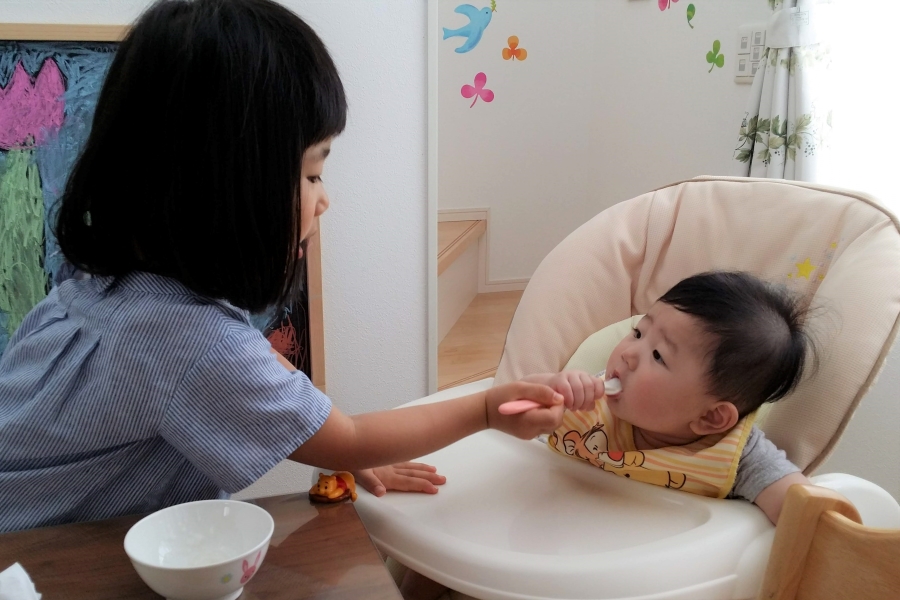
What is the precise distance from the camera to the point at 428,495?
0.88 meters

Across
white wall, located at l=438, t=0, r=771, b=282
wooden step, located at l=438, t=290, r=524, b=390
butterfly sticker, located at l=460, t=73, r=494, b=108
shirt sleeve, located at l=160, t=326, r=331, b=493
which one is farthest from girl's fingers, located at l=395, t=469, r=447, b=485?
butterfly sticker, located at l=460, t=73, r=494, b=108

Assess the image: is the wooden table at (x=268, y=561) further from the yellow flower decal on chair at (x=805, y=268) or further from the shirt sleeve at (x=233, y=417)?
the yellow flower decal on chair at (x=805, y=268)

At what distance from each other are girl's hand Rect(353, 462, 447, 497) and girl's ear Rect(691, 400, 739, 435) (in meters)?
0.34

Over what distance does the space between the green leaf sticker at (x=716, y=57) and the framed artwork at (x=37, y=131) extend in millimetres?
1725

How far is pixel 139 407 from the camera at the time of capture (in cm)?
70

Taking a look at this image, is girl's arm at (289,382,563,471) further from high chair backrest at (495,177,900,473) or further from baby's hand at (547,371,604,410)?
high chair backrest at (495,177,900,473)

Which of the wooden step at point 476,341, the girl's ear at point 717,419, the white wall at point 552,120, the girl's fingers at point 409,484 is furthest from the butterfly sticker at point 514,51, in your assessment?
the girl's fingers at point 409,484

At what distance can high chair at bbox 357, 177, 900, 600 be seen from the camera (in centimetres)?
73

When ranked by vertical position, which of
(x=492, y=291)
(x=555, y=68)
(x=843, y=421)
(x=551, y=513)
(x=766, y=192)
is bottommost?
(x=492, y=291)

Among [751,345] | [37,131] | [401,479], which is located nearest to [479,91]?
[37,131]

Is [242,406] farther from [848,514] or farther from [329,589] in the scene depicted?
[848,514]

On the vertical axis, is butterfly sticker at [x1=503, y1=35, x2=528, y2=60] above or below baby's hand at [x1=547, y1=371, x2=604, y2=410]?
above

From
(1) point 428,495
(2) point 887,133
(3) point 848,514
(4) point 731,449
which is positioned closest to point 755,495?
(4) point 731,449

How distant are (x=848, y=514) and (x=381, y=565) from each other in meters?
0.41
